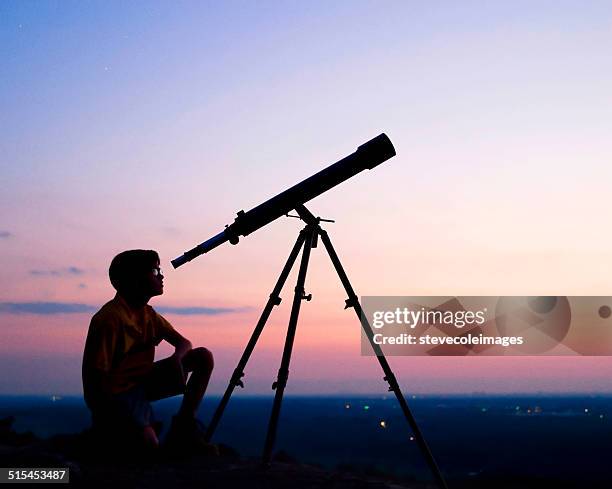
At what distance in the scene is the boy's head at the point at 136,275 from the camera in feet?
26.1

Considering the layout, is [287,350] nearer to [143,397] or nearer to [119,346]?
[143,397]

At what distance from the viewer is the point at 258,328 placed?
841 centimetres

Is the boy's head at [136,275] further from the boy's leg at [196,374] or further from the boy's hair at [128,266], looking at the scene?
the boy's leg at [196,374]

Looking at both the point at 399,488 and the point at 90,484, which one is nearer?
the point at 90,484

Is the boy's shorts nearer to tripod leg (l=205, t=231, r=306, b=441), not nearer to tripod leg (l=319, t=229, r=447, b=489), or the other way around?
tripod leg (l=205, t=231, r=306, b=441)

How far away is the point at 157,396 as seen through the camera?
7.78 meters

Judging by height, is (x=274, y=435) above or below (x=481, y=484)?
above

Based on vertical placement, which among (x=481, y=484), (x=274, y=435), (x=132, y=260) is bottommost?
(x=481, y=484)

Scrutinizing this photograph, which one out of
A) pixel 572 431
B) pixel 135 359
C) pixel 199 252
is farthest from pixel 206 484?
pixel 572 431

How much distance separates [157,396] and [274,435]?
1442 millimetres

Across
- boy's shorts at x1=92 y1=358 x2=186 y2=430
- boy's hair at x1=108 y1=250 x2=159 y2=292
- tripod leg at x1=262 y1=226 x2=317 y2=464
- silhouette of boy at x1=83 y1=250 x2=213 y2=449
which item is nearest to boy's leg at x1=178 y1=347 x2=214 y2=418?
silhouette of boy at x1=83 y1=250 x2=213 y2=449

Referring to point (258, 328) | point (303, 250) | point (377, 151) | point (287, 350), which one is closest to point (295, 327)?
point (287, 350)

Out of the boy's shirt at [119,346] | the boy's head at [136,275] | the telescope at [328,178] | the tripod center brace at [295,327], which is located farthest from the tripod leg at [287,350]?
the boy's head at [136,275]

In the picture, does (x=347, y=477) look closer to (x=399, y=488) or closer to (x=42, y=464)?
(x=399, y=488)
